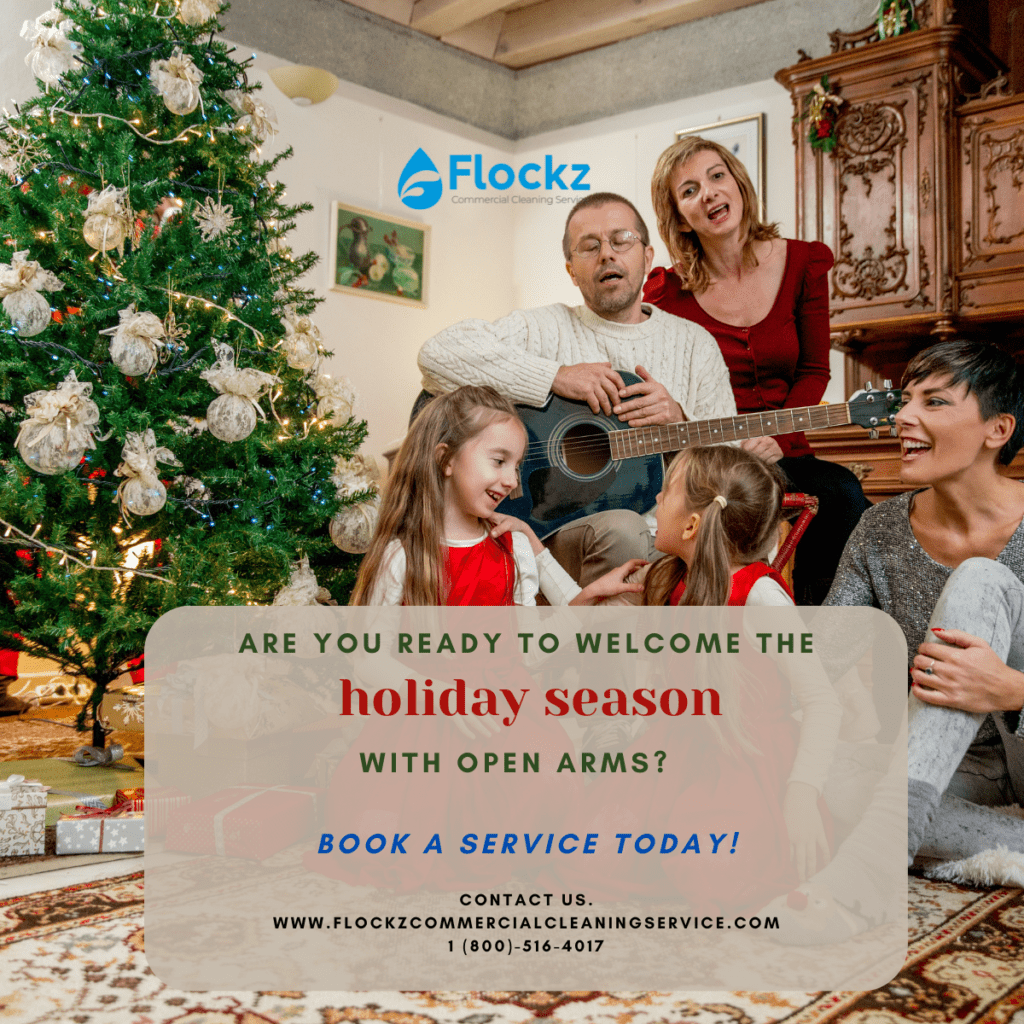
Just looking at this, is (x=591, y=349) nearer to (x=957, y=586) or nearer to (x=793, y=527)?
(x=793, y=527)

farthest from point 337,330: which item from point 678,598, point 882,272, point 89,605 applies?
point 678,598

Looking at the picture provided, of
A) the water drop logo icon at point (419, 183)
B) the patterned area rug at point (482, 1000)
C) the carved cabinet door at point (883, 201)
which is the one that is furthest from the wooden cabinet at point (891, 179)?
the patterned area rug at point (482, 1000)

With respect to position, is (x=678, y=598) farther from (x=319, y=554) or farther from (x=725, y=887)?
(x=319, y=554)

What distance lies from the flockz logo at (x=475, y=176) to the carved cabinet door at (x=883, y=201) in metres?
1.65

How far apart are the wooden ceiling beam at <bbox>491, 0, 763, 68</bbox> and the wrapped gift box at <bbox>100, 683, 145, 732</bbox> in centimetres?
438

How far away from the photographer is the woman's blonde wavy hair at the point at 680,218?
8.27 feet

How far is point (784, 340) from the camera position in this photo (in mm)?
2512

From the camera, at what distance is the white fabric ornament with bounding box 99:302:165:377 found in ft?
5.93

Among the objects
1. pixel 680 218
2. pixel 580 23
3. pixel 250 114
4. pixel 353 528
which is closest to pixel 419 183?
pixel 580 23

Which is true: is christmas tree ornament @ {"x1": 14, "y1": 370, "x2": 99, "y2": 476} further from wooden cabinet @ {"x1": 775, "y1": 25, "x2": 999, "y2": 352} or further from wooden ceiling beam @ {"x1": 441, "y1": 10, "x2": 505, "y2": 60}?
wooden ceiling beam @ {"x1": 441, "y1": 10, "x2": 505, "y2": 60}

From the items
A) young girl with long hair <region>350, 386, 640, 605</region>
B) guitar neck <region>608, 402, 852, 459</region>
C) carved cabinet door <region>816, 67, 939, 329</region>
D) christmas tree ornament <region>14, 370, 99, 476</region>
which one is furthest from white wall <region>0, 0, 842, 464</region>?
young girl with long hair <region>350, 386, 640, 605</region>

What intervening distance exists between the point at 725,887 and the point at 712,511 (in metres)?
0.54

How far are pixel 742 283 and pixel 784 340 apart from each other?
208 mm

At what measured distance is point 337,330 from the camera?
498 cm
